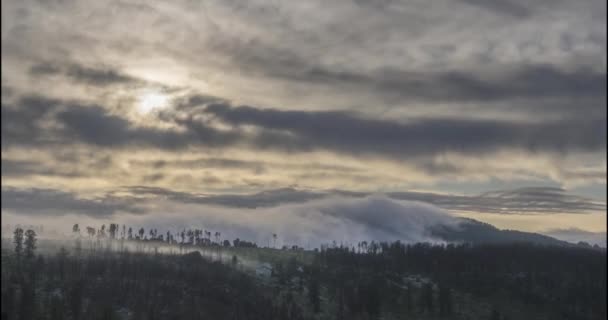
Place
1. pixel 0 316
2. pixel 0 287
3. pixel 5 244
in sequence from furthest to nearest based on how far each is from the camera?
1. pixel 5 244
2. pixel 0 287
3. pixel 0 316

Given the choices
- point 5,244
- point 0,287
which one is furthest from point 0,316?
point 5,244

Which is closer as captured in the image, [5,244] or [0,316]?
[0,316]

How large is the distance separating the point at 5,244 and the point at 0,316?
107ft

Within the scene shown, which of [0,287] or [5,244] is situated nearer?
[0,287]

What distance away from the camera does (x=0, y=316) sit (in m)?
67.6

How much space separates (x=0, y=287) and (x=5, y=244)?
58.5 ft

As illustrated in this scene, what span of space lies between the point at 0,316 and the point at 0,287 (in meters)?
14.8

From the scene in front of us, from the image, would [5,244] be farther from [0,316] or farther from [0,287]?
[0,316]

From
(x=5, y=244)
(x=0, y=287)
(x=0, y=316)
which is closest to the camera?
(x=0, y=316)

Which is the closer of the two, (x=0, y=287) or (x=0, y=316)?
(x=0, y=316)

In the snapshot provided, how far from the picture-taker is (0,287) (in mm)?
80875
